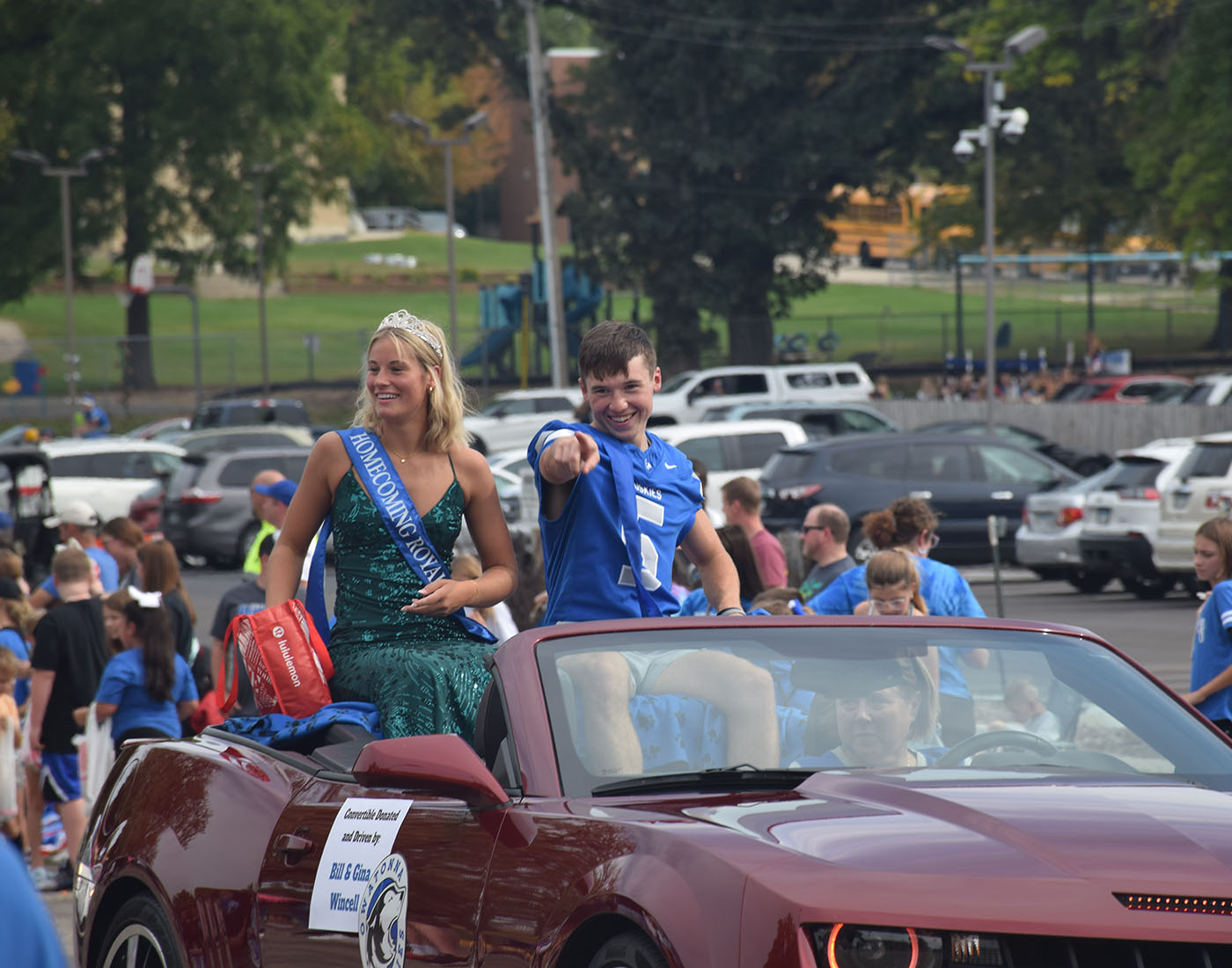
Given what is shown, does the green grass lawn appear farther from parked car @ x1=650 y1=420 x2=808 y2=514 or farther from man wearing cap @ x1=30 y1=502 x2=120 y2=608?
man wearing cap @ x1=30 y1=502 x2=120 y2=608

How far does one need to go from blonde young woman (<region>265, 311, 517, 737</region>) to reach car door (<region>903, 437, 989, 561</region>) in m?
19.6

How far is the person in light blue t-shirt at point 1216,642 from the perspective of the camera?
7.75 m

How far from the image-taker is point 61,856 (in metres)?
10.2

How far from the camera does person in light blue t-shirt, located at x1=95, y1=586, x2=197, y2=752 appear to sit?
29.3 ft

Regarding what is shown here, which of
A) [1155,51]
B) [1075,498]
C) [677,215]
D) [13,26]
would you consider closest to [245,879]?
[1075,498]

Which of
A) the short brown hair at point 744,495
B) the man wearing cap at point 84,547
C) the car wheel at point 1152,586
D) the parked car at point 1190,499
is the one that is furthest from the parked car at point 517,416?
the short brown hair at point 744,495

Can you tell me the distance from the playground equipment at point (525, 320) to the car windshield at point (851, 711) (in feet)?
163

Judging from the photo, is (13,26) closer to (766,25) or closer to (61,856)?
(766,25)

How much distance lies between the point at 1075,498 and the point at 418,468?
1779 cm

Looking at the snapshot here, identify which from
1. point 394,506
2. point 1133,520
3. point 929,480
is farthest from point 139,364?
point 394,506

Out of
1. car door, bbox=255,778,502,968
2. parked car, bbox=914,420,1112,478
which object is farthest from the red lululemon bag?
parked car, bbox=914,420,1112,478

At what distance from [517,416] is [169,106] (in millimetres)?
25216

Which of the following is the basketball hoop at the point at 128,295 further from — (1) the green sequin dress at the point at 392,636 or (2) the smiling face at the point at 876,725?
(2) the smiling face at the point at 876,725

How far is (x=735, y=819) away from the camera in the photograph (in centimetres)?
345
